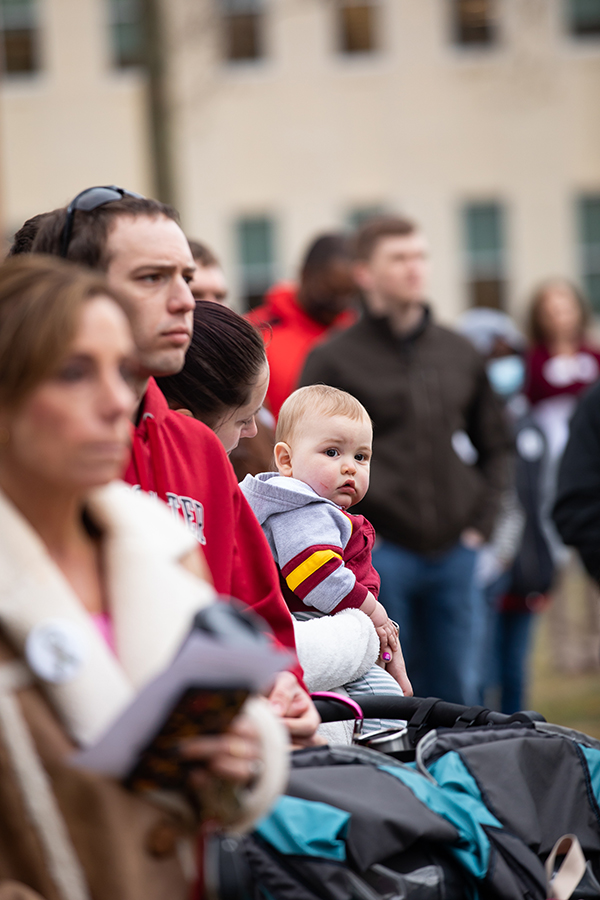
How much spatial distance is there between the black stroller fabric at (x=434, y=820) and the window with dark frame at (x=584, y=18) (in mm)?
17055

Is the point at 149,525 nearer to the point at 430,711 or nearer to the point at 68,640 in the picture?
the point at 68,640

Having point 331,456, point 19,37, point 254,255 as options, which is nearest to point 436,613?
point 331,456

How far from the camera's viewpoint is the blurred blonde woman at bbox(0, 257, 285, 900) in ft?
6.03

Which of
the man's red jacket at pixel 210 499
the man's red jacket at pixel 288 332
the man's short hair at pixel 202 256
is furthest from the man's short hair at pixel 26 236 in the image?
the man's red jacket at pixel 288 332

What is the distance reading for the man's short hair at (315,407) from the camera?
10.2ft

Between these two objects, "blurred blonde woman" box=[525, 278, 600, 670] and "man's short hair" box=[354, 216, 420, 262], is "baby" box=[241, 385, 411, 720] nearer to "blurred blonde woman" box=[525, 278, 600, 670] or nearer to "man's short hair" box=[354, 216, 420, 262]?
"man's short hair" box=[354, 216, 420, 262]

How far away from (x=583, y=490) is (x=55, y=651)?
2981 millimetres

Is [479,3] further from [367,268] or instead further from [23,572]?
[23,572]

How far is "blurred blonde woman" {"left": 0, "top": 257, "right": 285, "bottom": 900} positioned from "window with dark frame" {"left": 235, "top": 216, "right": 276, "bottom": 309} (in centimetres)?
1656

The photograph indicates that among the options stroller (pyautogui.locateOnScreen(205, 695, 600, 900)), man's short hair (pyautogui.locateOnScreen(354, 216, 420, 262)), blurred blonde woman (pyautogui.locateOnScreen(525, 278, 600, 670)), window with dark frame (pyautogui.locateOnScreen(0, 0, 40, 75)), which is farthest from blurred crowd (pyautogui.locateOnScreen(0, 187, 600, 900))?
window with dark frame (pyautogui.locateOnScreen(0, 0, 40, 75))

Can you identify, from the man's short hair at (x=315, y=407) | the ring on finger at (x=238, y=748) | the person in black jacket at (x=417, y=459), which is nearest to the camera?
the ring on finger at (x=238, y=748)

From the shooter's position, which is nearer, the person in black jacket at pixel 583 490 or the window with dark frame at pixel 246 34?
the person in black jacket at pixel 583 490

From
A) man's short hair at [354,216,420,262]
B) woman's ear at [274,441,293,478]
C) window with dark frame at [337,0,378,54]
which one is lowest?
woman's ear at [274,441,293,478]

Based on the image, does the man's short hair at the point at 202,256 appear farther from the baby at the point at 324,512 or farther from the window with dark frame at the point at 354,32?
the window with dark frame at the point at 354,32
